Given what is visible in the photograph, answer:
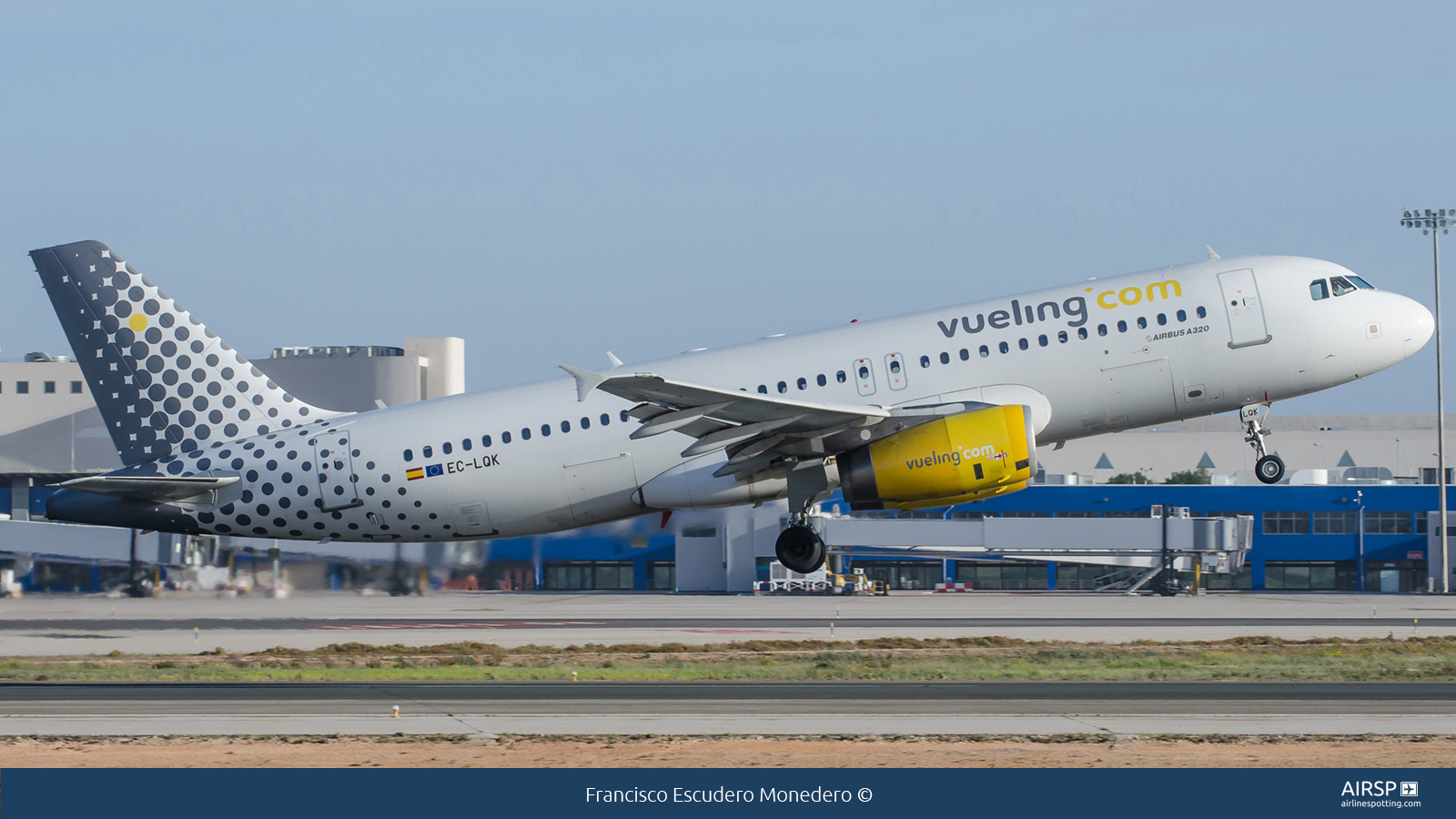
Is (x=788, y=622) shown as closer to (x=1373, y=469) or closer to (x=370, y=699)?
(x=370, y=699)

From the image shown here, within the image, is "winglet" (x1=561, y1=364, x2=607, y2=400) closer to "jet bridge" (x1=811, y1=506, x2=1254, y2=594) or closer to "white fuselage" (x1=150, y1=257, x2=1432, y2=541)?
"white fuselage" (x1=150, y1=257, x2=1432, y2=541)

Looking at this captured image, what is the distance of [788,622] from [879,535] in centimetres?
2751

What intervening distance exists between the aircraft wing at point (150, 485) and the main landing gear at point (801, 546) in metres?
11.5

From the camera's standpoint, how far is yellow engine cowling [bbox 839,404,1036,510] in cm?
2722

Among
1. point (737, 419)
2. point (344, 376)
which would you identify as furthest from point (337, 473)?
point (344, 376)

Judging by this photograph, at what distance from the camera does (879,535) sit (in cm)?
7212

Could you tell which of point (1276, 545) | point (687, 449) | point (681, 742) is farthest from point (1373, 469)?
point (681, 742)

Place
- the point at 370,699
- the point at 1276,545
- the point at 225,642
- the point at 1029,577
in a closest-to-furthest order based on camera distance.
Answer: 1. the point at 370,699
2. the point at 225,642
3. the point at 1029,577
4. the point at 1276,545

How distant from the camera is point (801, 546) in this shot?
2972 cm

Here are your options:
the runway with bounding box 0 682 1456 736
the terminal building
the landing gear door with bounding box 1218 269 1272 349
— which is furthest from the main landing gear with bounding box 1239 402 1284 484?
the terminal building

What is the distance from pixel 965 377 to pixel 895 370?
133 centimetres

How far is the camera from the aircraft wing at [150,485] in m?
29.9

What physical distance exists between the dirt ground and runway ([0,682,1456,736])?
89cm

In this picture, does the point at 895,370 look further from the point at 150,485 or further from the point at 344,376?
the point at 344,376
